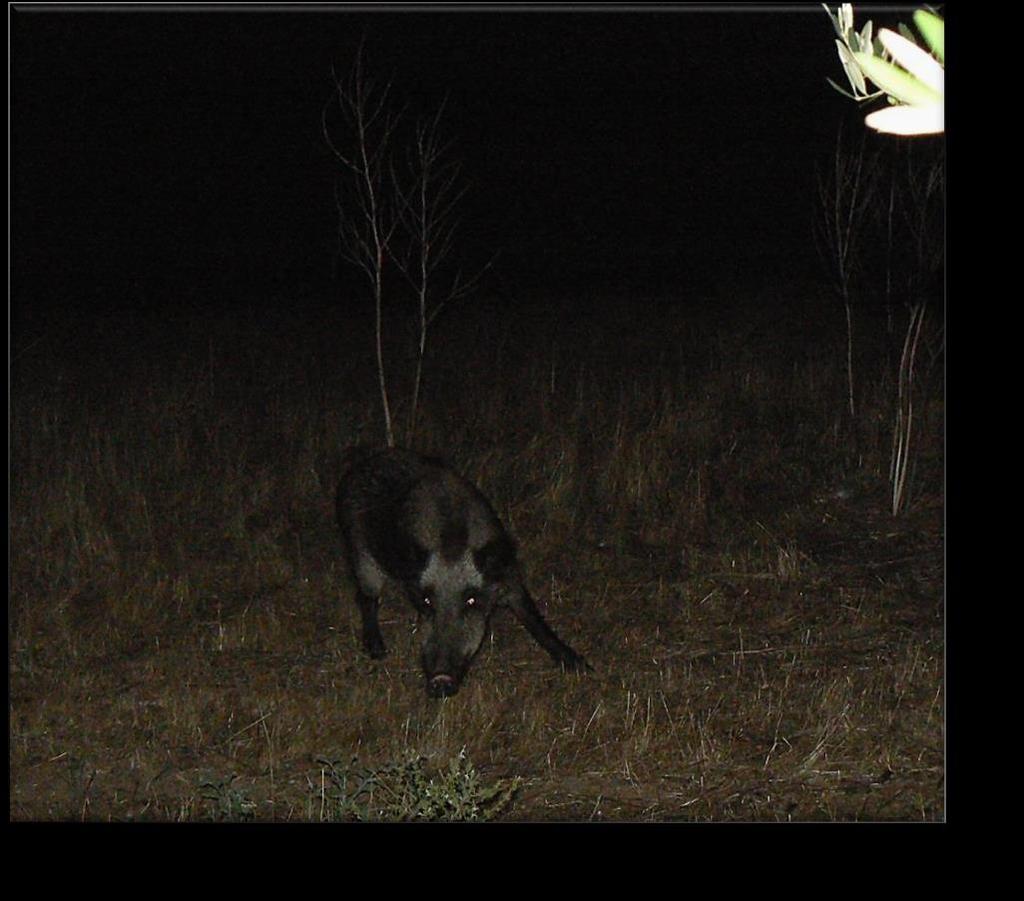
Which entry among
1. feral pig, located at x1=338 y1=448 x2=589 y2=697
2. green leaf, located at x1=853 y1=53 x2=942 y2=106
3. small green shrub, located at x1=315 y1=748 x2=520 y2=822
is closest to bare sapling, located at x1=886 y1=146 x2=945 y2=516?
feral pig, located at x1=338 y1=448 x2=589 y2=697

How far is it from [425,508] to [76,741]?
206 cm

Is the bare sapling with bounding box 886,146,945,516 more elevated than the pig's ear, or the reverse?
the bare sapling with bounding box 886,146,945,516

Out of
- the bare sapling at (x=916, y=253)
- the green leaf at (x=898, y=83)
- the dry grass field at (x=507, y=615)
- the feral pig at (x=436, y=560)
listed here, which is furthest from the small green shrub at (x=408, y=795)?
the bare sapling at (x=916, y=253)

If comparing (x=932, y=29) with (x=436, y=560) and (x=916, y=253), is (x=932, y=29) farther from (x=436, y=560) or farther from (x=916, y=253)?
(x=916, y=253)

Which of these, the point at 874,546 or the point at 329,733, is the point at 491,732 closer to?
the point at 329,733

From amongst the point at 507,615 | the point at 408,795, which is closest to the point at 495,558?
the point at 507,615

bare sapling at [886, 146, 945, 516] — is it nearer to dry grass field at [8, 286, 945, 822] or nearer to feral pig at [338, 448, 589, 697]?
dry grass field at [8, 286, 945, 822]

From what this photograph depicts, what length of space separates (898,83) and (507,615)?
20.6ft

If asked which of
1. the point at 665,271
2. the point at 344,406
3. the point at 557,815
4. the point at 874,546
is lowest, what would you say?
the point at 557,815

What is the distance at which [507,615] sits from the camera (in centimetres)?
738

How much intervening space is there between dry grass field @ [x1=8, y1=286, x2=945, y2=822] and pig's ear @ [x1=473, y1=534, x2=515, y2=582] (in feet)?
1.79

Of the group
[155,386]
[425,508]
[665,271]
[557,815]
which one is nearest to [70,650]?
[425,508]

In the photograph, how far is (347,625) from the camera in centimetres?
723

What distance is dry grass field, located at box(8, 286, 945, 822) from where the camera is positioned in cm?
532
